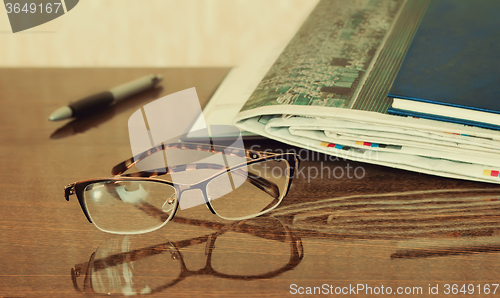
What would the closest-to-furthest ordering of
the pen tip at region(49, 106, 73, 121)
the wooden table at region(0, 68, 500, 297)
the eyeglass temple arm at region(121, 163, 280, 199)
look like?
1. the wooden table at region(0, 68, 500, 297)
2. the eyeglass temple arm at region(121, 163, 280, 199)
3. the pen tip at region(49, 106, 73, 121)

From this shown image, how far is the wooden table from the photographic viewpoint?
34 cm

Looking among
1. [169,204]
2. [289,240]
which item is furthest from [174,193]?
[289,240]

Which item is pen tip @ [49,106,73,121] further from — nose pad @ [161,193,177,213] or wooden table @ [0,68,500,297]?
nose pad @ [161,193,177,213]

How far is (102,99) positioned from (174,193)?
1.05ft

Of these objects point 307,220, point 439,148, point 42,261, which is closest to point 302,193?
point 307,220

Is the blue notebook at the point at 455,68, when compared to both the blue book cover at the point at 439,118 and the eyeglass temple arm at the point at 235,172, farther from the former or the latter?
the eyeglass temple arm at the point at 235,172

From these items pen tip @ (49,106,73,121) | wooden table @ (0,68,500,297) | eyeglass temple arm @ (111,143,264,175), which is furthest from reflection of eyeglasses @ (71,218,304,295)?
pen tip @ (49,106,73,121)

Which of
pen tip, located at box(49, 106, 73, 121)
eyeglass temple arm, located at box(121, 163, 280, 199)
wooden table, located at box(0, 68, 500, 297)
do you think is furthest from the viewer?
pen tip, located at box(49, 106, 73, 121)

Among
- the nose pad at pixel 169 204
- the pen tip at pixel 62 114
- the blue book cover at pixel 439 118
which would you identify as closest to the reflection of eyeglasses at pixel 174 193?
the nose pad at pixel 169 204

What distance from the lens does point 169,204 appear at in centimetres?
43

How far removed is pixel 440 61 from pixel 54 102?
616 millimetres

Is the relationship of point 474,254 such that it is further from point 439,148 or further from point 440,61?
point 440,61

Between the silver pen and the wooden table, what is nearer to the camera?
the wooden table

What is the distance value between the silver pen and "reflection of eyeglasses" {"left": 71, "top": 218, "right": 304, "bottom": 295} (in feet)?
1.05
